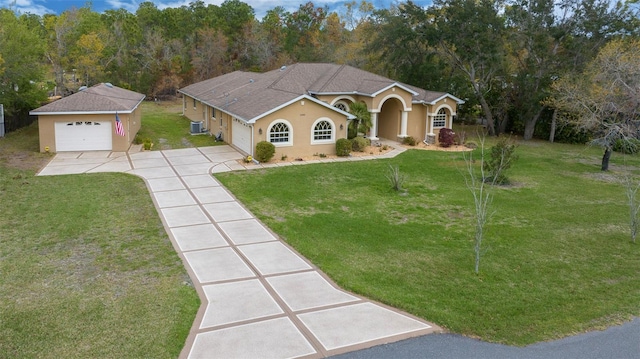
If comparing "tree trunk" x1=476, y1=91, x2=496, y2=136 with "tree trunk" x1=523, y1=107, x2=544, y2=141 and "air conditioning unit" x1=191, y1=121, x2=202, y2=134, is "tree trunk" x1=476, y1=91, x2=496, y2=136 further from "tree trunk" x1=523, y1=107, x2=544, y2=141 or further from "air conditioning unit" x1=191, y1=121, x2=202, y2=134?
"air conditioning unit" x1=191, y1=121, x2=202, y2=134

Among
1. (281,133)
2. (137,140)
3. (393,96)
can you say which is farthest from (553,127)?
(137,140)

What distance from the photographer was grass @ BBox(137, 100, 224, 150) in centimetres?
2814

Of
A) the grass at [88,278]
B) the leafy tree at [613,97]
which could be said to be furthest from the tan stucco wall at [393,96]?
the grass at [88,278]

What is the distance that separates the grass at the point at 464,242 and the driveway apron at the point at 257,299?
56 cm

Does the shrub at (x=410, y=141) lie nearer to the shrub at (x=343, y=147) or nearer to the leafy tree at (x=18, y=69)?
the shrub at (x=343, y=147)

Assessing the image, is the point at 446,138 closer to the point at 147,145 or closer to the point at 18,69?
the point at 147,145

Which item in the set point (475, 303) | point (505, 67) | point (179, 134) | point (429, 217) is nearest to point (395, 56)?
point (505, 67)

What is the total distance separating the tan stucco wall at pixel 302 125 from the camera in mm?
23734

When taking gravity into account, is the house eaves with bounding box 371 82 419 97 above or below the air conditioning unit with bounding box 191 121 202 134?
above

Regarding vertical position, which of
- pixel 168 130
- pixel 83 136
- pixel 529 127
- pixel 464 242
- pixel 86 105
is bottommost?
pixel 464 242

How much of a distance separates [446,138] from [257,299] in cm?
2152

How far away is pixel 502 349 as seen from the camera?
834cm

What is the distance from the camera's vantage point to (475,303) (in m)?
9.84

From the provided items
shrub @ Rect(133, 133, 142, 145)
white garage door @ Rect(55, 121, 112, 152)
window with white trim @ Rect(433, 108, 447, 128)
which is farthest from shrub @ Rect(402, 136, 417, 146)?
white garage door @ Rect(55, 121, 112, 152)
